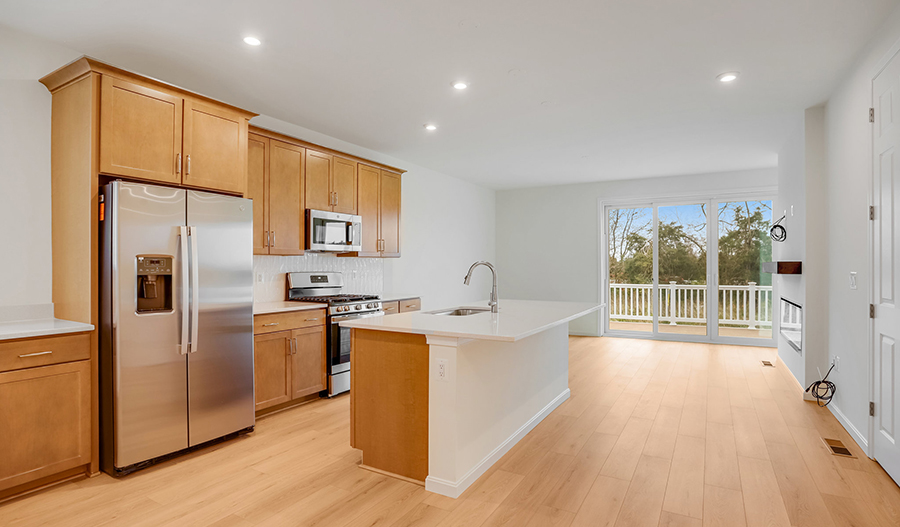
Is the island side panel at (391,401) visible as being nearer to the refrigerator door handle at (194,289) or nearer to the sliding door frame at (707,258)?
the refrigerator door handle at (194,289)

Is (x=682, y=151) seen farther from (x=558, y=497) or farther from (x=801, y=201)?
(x=558, y=497)

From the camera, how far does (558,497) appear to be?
7.82 ft

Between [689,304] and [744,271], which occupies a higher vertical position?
[744,271]

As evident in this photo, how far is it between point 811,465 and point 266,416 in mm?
3690

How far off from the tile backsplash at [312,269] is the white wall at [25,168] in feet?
5.17

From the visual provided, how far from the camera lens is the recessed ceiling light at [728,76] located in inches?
130

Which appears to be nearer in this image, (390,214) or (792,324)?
(792,324)

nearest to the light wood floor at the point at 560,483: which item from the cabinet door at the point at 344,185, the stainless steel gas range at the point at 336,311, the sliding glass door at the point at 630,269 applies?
the stainless steel gas range at the point at 336,311

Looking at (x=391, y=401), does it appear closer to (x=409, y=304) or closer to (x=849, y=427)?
(x=409, y=304)

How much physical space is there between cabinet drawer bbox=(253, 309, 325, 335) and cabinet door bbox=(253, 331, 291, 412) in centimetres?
5

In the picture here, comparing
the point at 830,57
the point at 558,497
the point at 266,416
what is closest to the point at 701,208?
the point at 830,57

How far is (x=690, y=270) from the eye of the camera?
23.3 feet

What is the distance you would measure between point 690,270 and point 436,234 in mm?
3903

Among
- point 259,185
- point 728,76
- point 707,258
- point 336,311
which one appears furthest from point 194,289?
point 707,258
